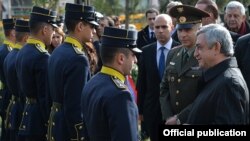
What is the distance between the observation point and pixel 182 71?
20.1 ft

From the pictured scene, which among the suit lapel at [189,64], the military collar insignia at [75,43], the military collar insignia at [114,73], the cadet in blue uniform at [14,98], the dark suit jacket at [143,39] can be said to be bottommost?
the cadet in blue uniform at [14,98]

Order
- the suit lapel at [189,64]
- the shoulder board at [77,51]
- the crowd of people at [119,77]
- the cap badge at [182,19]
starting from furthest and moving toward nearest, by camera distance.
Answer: the cap badge at [182,19]
the suit lapel at [189,64]
the shoulder board at [77,51]
the crowd of people at [119,77]

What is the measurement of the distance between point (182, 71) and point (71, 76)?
4.28ft

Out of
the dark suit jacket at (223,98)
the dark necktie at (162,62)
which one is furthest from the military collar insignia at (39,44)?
the dark suit jacket at (223,98)

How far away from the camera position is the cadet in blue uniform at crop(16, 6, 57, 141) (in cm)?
652

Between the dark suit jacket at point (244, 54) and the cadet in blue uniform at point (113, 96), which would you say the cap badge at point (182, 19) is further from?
the cadet in blue uniform at point (113, 96)

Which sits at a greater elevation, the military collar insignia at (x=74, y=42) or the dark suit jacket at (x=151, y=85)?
the military collar insignia at (x=74, y=42)

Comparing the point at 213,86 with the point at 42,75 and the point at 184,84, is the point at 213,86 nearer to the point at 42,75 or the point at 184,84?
the point at 184,84

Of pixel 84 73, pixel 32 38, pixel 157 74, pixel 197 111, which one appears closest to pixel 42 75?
pixel 32 38

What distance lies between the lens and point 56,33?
851 cm

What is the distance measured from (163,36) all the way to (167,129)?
3.20m

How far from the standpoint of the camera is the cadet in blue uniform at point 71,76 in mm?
5492

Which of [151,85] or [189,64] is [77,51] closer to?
[189,64]

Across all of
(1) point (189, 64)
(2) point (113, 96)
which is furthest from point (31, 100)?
→ (2) point (113, 96)
